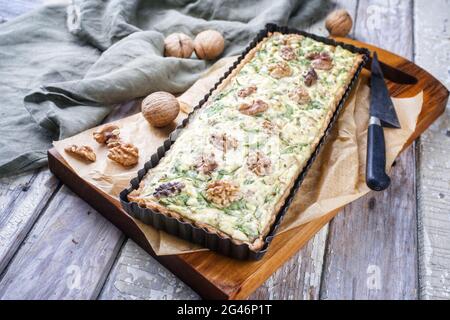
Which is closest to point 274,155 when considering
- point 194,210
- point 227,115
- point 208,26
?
point 227,115

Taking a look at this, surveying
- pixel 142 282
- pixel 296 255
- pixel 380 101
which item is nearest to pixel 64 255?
pixel 142 282

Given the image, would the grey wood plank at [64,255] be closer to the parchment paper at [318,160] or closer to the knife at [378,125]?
the parchment paper at [318,160]

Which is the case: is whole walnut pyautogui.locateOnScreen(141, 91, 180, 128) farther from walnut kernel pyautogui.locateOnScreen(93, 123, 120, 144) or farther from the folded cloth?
the folded cloth

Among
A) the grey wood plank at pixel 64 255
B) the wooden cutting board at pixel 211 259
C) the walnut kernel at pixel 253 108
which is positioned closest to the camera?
the wooden cutting board at pixel 211 259

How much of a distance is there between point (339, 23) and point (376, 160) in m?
1.36

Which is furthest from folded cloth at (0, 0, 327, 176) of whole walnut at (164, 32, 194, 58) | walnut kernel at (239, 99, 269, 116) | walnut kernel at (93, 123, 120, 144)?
walnut kernel at (239, 99, 269, 116)

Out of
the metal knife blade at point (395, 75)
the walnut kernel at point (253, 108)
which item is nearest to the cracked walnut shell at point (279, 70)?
the walnut kernel at point (253, 108)

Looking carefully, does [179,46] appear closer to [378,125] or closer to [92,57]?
[92,57]

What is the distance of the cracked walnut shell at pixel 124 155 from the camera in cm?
252

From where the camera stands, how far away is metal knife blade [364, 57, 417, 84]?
309 cm

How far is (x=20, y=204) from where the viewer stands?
2518 mm

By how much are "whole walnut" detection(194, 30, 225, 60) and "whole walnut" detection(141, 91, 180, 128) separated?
27.7 inches

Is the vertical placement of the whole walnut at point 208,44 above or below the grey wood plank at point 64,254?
above

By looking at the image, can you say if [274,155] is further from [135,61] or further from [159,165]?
[135,61]
